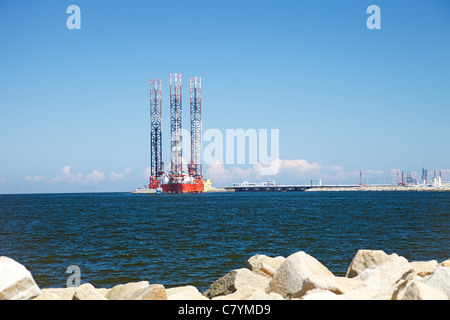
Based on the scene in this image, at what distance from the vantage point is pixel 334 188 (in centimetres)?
19850

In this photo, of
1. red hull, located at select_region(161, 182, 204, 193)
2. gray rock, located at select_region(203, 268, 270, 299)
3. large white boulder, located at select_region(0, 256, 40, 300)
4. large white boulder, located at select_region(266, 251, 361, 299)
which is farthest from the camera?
red hull, located at select_region(161, 182, 204, 193)

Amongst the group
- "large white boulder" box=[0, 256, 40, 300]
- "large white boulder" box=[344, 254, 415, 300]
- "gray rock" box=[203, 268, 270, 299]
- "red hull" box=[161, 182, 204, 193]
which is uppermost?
"large white boulder" box=[0, 256, 40, 300]

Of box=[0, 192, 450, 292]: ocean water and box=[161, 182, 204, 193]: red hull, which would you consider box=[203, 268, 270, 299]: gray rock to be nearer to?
box=[0, 192, 450, 292]: ocean water

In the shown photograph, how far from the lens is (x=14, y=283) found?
617cm

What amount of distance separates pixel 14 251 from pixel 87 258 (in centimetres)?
478

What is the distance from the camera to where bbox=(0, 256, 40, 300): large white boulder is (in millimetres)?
6070

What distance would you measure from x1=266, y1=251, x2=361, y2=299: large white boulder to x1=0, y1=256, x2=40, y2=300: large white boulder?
12.5ft

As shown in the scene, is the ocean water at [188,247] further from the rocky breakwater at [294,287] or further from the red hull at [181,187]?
the red hull at [181,187]

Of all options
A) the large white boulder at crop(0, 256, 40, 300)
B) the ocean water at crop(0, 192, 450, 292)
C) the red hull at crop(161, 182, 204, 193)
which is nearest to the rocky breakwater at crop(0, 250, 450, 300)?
the large white boulder at crop(0, 256, 40, 300)

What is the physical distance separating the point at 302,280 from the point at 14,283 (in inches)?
172

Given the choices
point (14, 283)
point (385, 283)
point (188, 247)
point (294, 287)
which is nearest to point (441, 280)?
point (385, 283)
